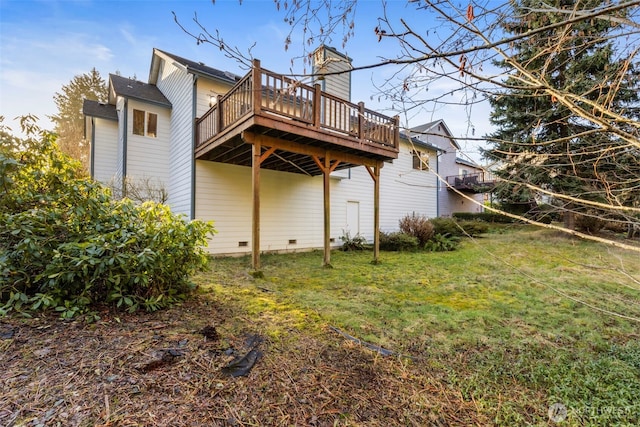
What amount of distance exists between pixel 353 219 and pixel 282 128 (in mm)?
6439

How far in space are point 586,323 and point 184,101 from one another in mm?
10012

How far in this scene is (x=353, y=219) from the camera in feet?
37.1

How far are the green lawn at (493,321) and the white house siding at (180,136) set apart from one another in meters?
2.82

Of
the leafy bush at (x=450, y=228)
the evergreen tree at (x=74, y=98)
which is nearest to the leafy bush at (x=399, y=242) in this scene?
the leafy bush at (x=450, y=228)

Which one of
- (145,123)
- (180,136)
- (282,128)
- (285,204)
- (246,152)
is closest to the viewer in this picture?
(282,128)

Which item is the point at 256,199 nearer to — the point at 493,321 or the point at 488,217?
the point at 493,321

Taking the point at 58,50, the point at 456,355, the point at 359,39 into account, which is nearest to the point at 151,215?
the point at 359,39

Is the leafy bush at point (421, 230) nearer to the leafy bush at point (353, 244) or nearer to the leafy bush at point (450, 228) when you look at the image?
the leafy bush at point (450, 228)

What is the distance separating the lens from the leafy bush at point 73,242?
258 centimetres

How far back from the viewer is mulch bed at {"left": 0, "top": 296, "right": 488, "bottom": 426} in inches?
61.9

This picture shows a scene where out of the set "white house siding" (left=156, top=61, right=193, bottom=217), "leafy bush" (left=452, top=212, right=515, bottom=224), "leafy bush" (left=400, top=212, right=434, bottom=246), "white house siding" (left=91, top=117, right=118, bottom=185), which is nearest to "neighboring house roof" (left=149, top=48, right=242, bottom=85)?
"white house siding" (left=156, top=61, right=193, bottom=217)

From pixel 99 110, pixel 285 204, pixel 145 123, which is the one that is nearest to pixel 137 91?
pixel 145 123

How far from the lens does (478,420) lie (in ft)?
5.92

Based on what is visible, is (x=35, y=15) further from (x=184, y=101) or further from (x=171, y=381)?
(x=171, y=381)
